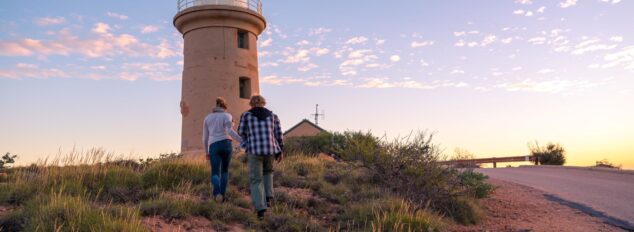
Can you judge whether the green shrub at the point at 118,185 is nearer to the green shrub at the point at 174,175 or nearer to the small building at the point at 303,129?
the green shrub at the point at 174,175

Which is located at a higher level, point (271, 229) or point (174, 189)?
point (174, 189)

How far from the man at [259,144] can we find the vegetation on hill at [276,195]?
1.22ft

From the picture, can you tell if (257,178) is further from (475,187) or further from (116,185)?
(475,187)

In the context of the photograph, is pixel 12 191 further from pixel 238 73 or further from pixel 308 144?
pixel 308 144

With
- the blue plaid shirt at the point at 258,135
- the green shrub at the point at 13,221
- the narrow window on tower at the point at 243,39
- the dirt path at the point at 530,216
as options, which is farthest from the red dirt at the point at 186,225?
the narrow window on tower at the point at 243,39

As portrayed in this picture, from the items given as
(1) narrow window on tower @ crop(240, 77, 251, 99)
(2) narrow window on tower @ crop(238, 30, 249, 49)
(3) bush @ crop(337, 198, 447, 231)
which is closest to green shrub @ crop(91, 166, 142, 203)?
(3) bush @ crop(337, 198, 447, 231)

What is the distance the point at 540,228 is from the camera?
30.5ft

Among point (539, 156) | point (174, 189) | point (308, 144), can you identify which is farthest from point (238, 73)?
point (539, 156)

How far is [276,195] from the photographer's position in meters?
9.65

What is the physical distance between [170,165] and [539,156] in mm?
24074

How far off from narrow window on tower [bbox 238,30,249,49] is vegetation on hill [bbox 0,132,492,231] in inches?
383

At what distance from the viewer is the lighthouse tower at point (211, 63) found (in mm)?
20641

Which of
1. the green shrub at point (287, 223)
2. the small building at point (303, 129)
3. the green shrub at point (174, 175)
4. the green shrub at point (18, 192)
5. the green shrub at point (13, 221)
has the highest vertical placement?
the small building at point (303, 129)

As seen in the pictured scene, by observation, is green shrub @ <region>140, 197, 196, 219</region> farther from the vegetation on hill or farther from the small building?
the small building
